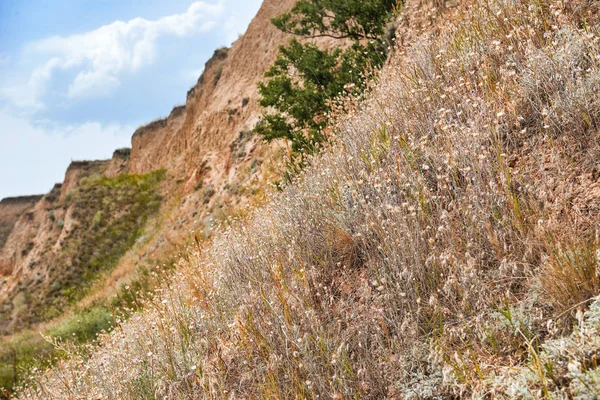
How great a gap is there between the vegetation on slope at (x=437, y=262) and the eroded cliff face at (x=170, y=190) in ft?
33.2

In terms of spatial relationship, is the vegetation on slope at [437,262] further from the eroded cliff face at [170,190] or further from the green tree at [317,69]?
the eroded cliff face at [170,190]

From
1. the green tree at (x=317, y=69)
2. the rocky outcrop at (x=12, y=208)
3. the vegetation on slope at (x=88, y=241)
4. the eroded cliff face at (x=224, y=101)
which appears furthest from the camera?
the rocky outcrop at (x=12, y=208)

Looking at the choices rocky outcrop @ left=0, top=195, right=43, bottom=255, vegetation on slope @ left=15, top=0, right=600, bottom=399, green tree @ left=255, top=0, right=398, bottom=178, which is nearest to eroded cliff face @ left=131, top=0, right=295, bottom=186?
green tree @ left=255, top=0, right=398, bottom=178

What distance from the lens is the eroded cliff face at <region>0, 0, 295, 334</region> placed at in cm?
1980

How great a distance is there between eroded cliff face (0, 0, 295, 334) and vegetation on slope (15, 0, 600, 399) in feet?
33.2

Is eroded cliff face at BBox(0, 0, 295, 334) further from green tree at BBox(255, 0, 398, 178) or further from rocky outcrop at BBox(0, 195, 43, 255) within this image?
rocky outcrop at BBox(0, 195, 43, 255)

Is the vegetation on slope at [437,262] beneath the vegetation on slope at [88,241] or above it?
beneath

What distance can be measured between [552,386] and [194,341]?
3.04 m

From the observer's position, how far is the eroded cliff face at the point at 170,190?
19797 millimetres

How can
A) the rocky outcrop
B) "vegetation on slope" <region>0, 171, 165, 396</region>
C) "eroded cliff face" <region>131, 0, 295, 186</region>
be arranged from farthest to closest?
the rocky outcrop < "vegetation on slope" <region>0, 171, 165, 396</region> < "eroded cliff face" <region>131, 0, 295, 186</region>

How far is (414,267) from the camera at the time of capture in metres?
3.07

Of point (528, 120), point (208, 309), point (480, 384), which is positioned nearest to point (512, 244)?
point (480, 384)

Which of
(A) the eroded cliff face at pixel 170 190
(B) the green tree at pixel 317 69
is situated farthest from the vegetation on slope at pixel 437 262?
(A) the eroded cliff face at pixel 170 190

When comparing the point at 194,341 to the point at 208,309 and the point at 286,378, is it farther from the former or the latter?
the point at 286,378
